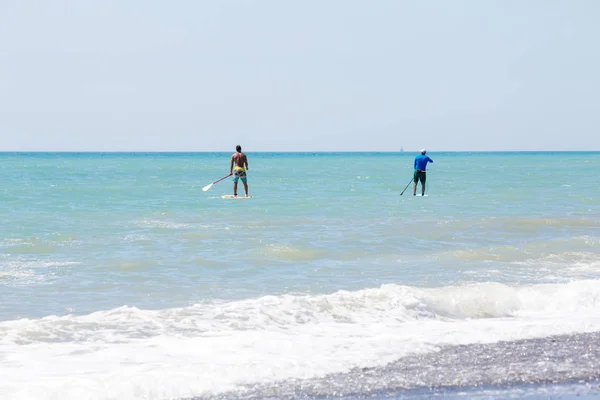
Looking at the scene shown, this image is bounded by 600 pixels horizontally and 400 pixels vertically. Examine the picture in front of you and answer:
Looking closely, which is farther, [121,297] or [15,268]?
[15,268]

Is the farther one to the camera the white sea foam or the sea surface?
the white sea foam

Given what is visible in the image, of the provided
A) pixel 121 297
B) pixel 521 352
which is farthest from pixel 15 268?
pixel 521 352

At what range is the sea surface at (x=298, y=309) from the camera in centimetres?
677

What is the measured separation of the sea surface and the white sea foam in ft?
0.08

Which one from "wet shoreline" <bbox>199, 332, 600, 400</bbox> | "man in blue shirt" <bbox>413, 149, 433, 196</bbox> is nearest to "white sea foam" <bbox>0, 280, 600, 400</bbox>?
"wet shoreline" <bbox>199, 332, 600, 400</bbox>

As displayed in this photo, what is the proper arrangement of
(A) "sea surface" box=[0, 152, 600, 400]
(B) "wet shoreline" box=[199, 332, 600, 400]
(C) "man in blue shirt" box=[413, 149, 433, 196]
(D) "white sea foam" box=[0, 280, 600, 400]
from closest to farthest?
(B) "wet shoreline" box=[199, 332, 600, 400] < (A) "sea surface" box=[0, 152, 600, 400] < (D) "white sea foam" box=[0, 280, 600, 400] < (C) "man in blue shirt" box=[413, 149, 433, 196]

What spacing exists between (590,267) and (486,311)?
4607mm

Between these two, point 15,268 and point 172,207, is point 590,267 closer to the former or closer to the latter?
point 15,268

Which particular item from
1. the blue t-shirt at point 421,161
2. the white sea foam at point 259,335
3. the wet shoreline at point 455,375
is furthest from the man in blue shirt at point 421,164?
the wet shoreline at point 455,375

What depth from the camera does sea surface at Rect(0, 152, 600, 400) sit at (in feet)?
22.2

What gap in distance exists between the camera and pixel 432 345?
816cm

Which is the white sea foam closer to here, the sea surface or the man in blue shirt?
the sea surface

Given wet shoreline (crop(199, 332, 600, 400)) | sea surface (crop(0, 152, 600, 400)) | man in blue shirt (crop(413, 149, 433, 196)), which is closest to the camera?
wet shoreline (crop(199, 332, 600, 400))

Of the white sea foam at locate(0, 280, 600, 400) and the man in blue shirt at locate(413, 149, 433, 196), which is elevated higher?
the man in blue shirt at locate(413, 149, 433, 196)
